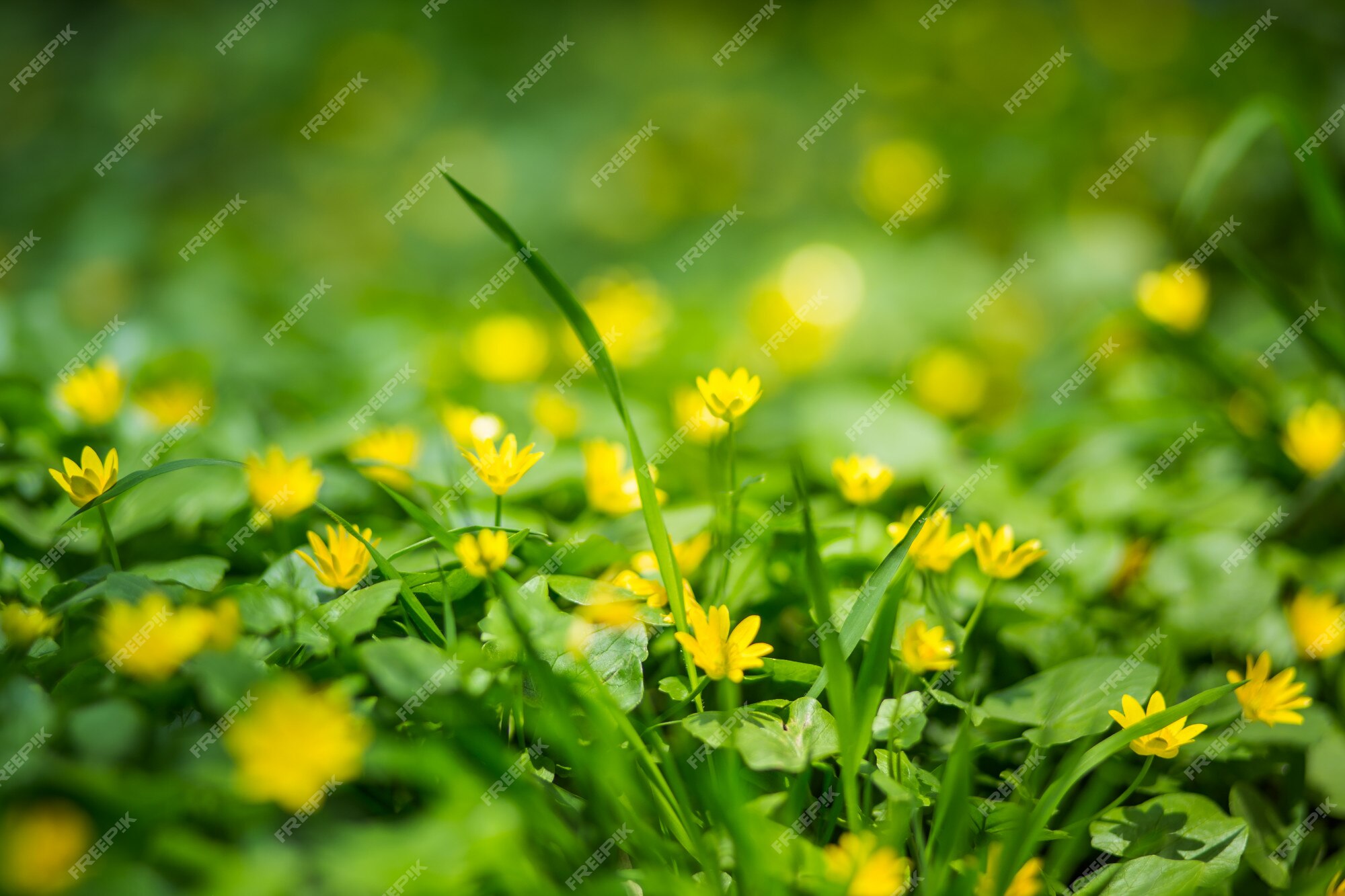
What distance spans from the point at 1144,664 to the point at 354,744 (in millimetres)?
896

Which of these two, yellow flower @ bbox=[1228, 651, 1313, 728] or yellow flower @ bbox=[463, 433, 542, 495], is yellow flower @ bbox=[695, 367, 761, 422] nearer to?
yellow flower @ bbox=[463, 433, 542, 495]

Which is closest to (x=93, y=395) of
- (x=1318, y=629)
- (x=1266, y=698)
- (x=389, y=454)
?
(x=389, y=454)

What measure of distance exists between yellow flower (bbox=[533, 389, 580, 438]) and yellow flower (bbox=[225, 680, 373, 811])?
0.75 m

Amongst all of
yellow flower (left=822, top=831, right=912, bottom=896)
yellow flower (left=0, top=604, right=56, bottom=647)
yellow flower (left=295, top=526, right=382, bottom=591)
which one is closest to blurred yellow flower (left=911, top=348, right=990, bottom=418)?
yellow flower (left=822, top=831, right=912, bottom=896)

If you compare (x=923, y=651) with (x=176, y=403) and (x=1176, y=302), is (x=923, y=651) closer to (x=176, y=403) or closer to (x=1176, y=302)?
(x=1176, y=302)

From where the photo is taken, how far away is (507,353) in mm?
1803

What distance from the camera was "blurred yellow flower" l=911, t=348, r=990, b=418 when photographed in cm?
192

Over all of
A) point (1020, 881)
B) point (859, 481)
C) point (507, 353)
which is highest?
point (507, 353)

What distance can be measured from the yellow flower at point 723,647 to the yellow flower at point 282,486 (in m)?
0.49

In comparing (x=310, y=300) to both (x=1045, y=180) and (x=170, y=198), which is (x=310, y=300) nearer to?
(x=170, y=198)

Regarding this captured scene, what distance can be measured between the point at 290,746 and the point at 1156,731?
2.77 ft

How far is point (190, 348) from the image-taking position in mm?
1739

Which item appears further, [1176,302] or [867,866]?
[1176,302]

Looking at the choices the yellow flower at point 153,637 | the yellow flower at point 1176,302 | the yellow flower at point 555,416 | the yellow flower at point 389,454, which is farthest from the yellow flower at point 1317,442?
the yellow flower at point 153,637
